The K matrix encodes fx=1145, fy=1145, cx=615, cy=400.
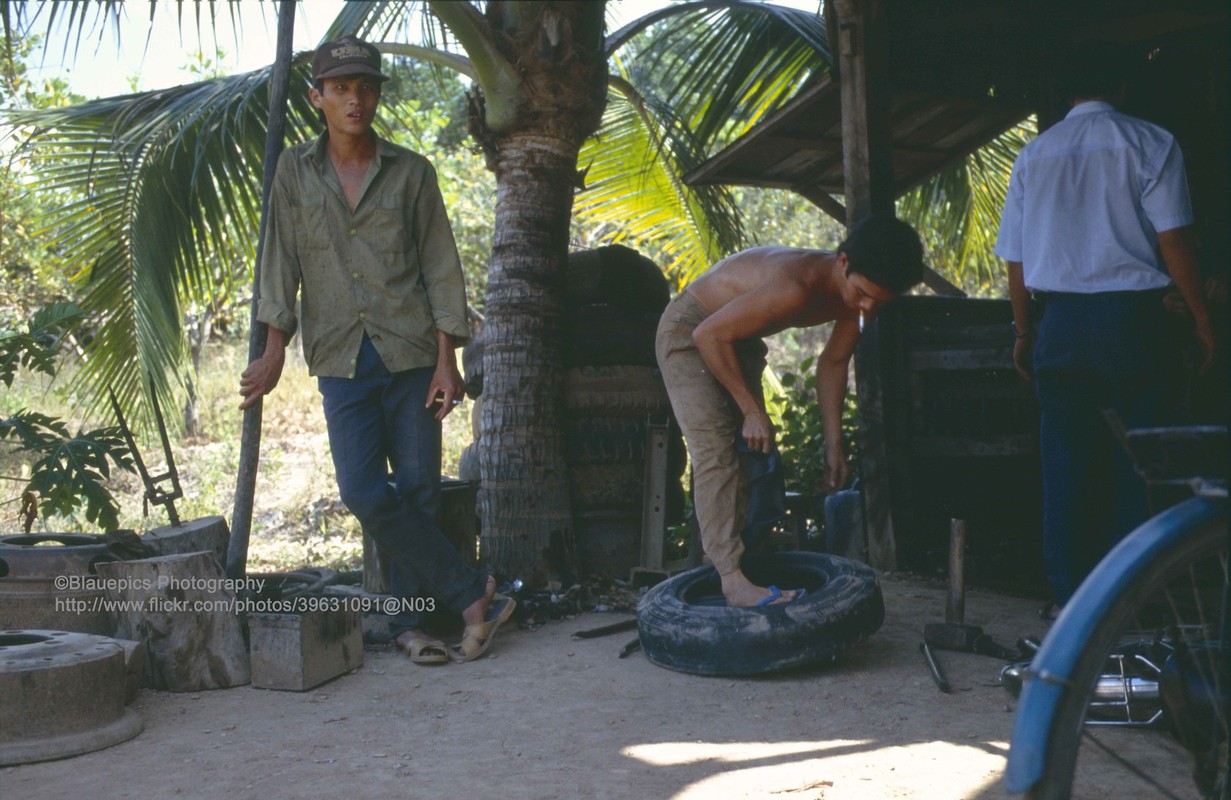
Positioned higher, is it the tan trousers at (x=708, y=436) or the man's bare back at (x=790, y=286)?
the man's bare back at (x=790, y=286)

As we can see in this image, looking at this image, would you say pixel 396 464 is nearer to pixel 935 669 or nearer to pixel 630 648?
pixel 630 648

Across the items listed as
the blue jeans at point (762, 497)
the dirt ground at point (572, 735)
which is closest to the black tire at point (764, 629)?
the dirt ground at point (572, 735)

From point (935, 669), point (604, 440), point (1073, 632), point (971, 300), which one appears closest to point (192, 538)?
point (604, 440)

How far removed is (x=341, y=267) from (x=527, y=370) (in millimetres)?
1571

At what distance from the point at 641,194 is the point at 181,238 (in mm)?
3711

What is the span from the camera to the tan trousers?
14.9ft

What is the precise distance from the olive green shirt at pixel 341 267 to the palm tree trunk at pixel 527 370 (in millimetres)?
1325

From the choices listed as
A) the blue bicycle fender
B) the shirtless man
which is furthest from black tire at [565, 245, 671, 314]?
the blue bicycle fender

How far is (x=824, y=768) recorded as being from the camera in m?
3.23

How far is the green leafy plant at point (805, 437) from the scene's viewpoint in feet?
24.5

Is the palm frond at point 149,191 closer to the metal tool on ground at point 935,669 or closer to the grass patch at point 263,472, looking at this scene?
the grass patch at point 263,472

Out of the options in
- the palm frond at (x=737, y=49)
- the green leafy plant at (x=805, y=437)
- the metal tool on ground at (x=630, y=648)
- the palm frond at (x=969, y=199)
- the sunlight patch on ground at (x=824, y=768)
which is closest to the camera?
the sunlight patch on ground at (x=824, y=768)

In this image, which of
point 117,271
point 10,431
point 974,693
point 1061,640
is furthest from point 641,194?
point 1061,640

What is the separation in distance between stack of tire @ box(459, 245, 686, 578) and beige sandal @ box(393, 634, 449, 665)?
61.6 inches
